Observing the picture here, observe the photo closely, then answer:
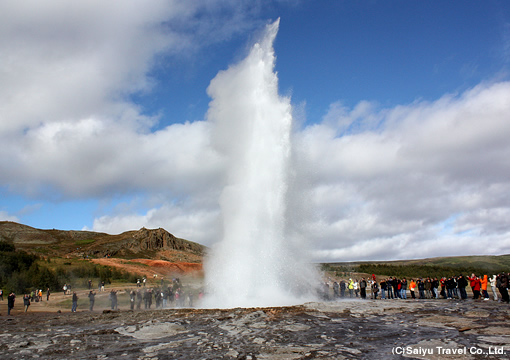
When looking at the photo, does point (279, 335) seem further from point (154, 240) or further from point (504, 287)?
point (154, 240)

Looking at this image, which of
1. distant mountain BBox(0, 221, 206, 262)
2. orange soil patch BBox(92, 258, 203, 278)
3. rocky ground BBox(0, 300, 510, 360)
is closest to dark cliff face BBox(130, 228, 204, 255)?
distant mountain BBox(0, 221, 206, 262)

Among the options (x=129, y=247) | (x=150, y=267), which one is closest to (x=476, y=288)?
(x=150, y=267)

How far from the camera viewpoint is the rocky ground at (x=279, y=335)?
7.88 m

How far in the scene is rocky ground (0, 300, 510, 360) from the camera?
310 inches

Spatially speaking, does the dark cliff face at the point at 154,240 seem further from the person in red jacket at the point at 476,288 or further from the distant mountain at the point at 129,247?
the person in red jacket at the point at 476,288

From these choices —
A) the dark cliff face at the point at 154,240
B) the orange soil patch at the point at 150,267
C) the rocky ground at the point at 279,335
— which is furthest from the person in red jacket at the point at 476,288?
the dark cliff face at the point at 154,240

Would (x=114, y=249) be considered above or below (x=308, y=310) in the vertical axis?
above

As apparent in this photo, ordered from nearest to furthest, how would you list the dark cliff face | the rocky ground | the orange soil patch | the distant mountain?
the rocky ground, the orange soil patch, the distant mountain, the dark cliff face

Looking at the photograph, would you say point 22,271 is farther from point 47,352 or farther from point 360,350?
point 360,350

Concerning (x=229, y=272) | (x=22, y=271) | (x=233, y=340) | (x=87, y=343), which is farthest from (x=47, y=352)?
(x=22, y=271)

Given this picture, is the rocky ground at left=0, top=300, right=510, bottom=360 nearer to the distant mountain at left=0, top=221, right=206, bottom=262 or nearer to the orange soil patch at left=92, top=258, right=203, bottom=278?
the orange soil patch at left=92, top=258, right=203, bottom=278

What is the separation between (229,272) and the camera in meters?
18.4

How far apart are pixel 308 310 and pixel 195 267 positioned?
155 ft

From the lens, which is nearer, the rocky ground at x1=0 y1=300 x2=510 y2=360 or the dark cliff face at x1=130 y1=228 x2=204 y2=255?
the rocky ground at x1=0 y1=300 x2=510 y2=360
